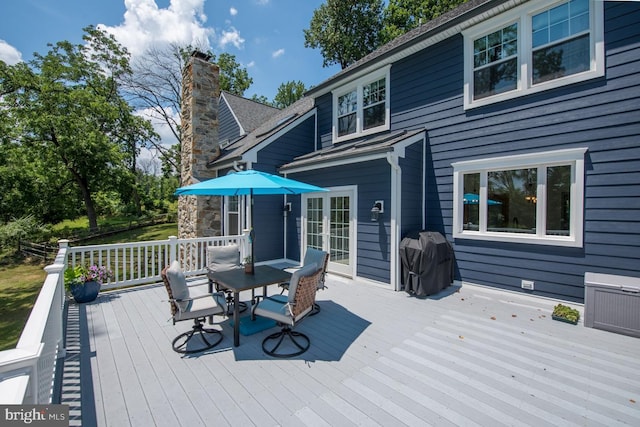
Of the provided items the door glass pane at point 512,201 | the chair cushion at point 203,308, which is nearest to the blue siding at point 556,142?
the door glass pane at point 512,201

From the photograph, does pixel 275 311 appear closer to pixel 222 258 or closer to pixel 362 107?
pixel 222 258

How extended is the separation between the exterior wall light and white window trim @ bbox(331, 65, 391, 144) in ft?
7.45

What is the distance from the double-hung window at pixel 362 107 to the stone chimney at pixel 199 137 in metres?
4.31

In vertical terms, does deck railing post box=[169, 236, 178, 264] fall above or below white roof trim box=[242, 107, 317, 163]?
below

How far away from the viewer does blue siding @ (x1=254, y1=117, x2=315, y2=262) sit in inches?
313

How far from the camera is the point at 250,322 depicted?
419 centimetres

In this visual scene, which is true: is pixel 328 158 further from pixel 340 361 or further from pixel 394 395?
pixel 394 395

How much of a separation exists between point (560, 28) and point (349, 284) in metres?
6.08

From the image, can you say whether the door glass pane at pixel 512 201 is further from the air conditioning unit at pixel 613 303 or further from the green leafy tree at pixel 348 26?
the green leafy tree at pixel 348 26

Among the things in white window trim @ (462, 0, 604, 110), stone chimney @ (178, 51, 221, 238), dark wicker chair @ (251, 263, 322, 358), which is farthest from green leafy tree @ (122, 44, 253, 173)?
dark wicker chair @ (251, 263, 322, 358)

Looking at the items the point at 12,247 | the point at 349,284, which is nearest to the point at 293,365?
the point at 349,284

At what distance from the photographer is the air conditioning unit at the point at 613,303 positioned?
11.9 feet

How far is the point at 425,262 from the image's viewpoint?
17.0 ft

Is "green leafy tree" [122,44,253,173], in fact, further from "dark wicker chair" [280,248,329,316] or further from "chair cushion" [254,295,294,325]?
"chair cushion" [254,295,294,325]
